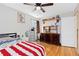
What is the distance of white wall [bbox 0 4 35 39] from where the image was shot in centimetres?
158

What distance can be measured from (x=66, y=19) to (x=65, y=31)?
21 centimetres

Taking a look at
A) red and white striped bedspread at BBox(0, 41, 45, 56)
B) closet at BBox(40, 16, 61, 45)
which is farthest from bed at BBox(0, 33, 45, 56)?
closet at BBox(40, 16, 61, 45)

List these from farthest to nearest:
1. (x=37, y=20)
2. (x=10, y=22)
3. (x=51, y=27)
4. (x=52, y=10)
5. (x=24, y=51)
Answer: (x=51, y=27) < (x=10, y=22) < (x=37, y=20) < (x=52, y=10) < (x=24, y=51)

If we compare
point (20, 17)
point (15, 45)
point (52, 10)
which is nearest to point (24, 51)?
point (15, 45)

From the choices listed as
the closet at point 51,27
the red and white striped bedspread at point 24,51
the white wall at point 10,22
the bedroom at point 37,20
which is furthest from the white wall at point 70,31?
the white wall at point 10,22

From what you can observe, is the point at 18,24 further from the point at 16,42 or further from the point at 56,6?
the point at 56,6

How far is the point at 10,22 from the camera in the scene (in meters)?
1.62

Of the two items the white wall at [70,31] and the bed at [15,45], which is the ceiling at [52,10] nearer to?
the white wall at [70,31]

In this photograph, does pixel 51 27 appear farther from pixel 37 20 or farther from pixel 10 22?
pixel 10 22

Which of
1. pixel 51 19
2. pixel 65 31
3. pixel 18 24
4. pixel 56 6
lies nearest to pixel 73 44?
pixel 65 31

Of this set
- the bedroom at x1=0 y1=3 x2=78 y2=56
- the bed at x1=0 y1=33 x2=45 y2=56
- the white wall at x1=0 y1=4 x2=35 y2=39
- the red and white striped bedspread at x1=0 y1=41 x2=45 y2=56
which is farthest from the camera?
the white wall at x1=0 y1=4 x2=35 y2=39

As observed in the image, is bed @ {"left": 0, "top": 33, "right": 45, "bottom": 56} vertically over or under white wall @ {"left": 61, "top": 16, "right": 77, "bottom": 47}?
under

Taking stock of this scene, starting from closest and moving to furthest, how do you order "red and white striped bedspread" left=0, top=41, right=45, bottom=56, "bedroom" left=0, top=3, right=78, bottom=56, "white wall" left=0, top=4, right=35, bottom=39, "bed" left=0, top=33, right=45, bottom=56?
"red and white striped bedspread" left=0, top=41, right=45, bottom=56, "bedroom" left=0, top=3, right=78, bottom=56, "bed" left=0, top=33, right=45, bottom=56, "white wall" left=0, top=4, right=35, bottom=39

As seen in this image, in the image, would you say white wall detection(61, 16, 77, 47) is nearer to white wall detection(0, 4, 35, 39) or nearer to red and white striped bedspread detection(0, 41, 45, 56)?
red and white striped bedspread detection(0, 41, 45, 56)
